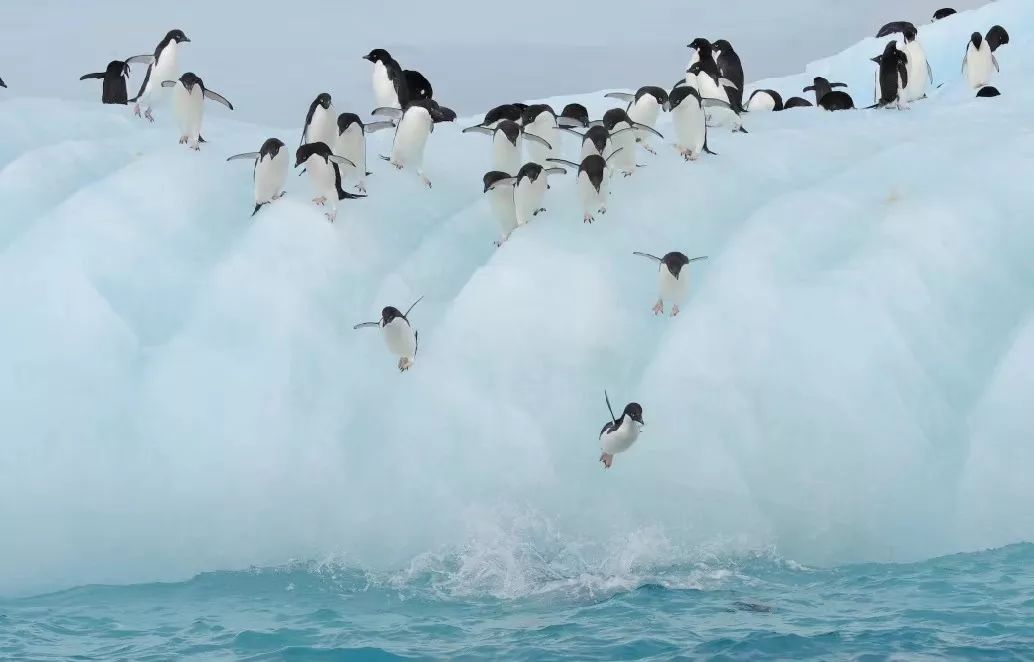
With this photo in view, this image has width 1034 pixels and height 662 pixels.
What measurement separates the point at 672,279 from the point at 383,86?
16.0ft

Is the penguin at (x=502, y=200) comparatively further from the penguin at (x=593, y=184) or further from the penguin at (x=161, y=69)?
the penguin at (x=161, y=69)

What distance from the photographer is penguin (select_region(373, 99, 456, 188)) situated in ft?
31.1

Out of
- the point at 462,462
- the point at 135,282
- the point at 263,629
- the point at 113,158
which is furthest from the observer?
the point at 113,158

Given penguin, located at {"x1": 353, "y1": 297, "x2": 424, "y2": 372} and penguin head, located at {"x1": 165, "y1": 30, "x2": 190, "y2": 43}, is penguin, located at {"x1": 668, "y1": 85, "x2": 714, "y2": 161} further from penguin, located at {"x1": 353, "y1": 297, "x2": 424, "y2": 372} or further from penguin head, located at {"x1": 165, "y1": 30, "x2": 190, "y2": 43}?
penguin head, located at {"x1": 165, "y1": 30, "x2": 190, "y2": 43}

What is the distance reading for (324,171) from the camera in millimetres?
8742

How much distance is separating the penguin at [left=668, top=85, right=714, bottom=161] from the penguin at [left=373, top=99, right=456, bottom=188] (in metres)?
1.99

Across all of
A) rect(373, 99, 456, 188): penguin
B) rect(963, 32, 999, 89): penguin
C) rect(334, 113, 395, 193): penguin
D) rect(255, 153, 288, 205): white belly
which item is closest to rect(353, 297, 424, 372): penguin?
rect(255, 153, 288, 205): white belly

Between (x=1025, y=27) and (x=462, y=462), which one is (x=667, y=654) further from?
(x=1025, y=27)

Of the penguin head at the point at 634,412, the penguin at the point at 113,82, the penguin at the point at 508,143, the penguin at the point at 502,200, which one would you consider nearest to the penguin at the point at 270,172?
the penguin at the point at 508,143

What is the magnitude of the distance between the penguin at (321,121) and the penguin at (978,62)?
7.95 m

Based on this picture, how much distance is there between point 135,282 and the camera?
8.62 metres

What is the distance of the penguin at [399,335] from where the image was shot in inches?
301

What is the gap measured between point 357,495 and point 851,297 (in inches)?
139

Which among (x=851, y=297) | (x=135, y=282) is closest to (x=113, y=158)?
(x=135, y=282)
